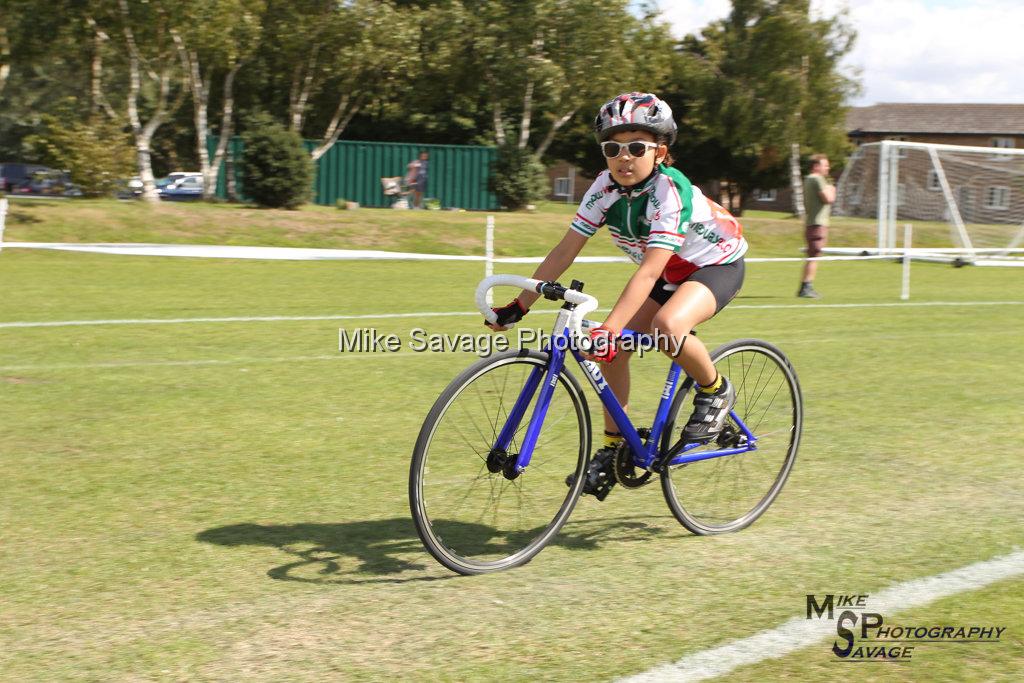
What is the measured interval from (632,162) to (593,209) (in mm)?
336

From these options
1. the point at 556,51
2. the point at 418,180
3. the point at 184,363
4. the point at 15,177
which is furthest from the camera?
the point at 15,177

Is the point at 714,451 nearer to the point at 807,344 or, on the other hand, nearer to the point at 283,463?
the point at 283,463

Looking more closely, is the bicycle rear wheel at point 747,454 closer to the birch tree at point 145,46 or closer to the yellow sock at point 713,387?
the yellow sock at point 713,387

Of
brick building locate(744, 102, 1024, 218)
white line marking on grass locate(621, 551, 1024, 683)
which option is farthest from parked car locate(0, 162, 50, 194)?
brick building locate(744, 102, 1024, 218)

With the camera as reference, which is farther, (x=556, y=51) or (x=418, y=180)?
(x=418, y=180)

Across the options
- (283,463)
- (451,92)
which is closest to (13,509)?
(283,463)

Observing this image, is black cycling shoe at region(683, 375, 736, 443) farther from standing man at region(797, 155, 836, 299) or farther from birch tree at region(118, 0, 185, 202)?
birch tree at region(118, 0, 185, 202)

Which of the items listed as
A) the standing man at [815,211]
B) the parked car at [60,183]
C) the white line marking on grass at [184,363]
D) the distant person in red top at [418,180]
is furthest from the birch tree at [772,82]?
the white line marking on grass at [184,363]

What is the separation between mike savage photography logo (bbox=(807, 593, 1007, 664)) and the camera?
401cm

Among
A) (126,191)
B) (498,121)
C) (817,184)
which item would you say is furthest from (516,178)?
(817,184)

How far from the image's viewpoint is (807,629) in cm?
422

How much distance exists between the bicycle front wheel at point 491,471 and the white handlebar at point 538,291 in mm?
209

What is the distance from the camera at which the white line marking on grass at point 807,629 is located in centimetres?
379

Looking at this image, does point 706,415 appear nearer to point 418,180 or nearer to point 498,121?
point 418,180
